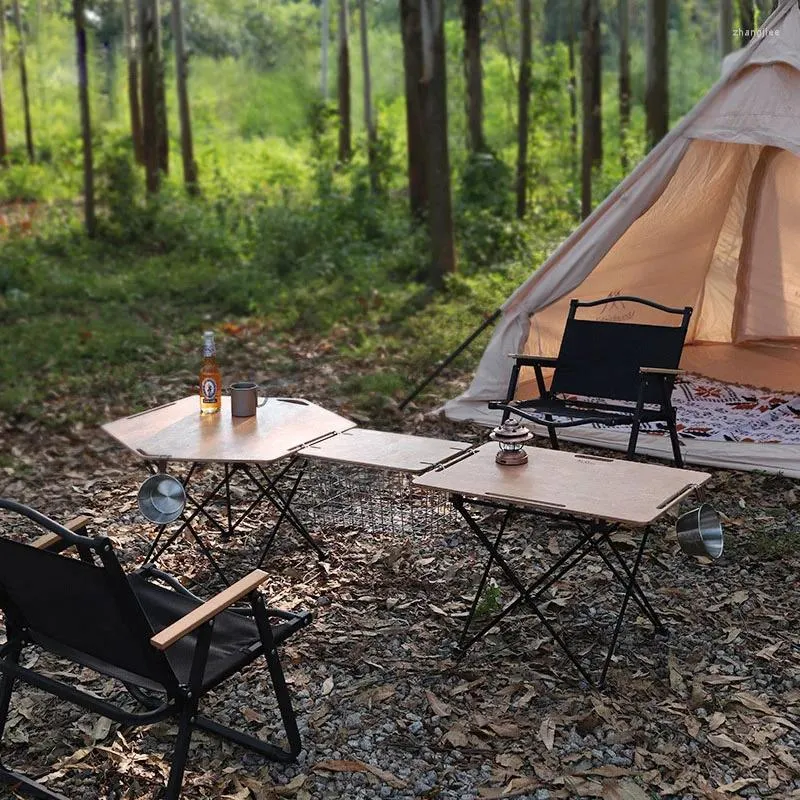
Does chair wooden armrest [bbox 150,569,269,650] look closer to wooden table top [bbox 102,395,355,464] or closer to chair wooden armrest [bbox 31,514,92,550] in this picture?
chair wooden armrest [bbox 31,514,92,550]

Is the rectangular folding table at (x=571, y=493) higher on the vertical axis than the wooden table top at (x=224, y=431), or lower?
lower

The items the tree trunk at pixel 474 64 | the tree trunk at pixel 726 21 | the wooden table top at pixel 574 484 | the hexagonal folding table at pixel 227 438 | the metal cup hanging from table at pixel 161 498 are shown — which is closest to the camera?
the wooden table top at pixel 574 484

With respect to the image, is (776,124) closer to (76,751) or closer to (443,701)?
(443,701)

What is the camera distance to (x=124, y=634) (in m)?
2.76

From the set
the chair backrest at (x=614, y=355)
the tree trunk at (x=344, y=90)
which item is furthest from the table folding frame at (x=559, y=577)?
the tree trunk at (x=344, y=90)

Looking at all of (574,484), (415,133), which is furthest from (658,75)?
(574,484)

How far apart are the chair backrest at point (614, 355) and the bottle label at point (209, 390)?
1884 mm

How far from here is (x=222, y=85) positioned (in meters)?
34.1

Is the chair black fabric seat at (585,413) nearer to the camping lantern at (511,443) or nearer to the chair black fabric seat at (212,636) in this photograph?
the camping lantern at (511,443)

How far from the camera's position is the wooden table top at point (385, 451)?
13.2 ft

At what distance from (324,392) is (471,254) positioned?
4.22 meters

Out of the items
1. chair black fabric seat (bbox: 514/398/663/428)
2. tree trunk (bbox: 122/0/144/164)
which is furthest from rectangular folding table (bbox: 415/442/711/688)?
tree trunk (bbox: 122/0/144/164)

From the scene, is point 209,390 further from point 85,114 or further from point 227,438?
point 85,114

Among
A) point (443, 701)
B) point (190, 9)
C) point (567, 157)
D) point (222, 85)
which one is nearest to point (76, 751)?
point (443, 701)
